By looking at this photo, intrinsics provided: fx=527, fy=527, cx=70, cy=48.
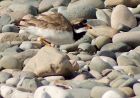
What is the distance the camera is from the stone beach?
211 inches

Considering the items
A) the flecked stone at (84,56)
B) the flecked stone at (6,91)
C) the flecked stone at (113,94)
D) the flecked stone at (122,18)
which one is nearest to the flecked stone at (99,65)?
the flecked stone at (84,56)

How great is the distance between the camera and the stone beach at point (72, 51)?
5.36 metres

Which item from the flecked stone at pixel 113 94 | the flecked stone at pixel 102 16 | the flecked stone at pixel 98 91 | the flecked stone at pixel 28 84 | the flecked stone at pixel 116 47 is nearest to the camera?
the flecked stone at pixel 113 94

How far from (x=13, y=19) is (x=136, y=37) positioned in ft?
9.79

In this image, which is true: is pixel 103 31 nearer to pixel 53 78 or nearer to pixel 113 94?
pixel 53 78

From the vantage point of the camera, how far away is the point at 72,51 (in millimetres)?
7715

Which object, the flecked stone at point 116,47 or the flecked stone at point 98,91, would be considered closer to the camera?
the flecked stone at point 98,91

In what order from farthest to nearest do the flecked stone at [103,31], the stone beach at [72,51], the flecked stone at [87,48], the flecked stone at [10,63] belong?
the flecked stone at [103,31]
the flecked stone at [87,48]
the flecked stone at [10,63]
the stone beach at [72,51]

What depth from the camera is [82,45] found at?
762 cm

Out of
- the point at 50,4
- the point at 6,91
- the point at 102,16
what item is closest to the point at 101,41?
the point at 102,16

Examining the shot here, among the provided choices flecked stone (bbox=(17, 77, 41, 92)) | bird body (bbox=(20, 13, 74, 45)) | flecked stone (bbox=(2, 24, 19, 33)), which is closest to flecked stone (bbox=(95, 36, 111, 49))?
bird body (bbox=(20, 13, 74, 45))

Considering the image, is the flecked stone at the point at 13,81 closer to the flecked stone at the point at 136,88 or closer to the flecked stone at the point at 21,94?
the flecked stone at the point at 21,94

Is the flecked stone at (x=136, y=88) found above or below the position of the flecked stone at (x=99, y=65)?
above

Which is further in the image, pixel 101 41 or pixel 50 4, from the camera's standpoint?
pixel 50 4
